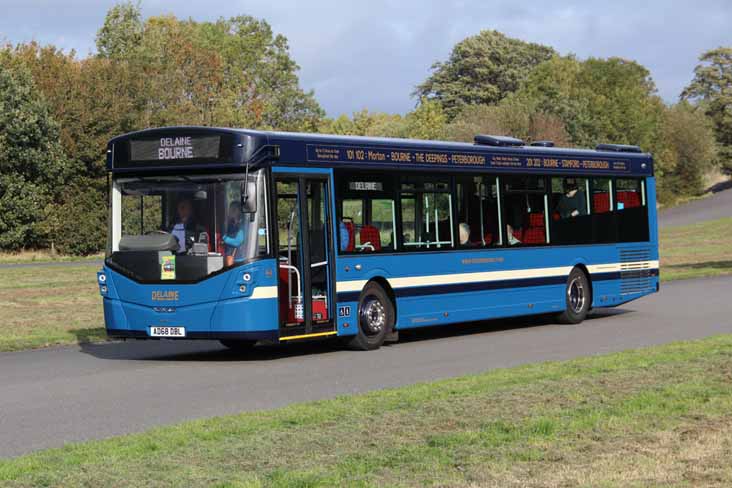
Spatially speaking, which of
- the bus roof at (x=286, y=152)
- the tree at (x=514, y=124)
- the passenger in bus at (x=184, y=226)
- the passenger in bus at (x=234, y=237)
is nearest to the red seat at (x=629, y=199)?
the bus roof at (x=286, y=152)

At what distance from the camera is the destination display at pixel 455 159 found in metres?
17.6

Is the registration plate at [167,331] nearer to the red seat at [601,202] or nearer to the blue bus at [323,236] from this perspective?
the blue bus at [323,236]

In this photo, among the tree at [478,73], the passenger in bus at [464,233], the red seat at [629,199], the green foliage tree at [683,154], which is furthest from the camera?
the tree at [478,73]

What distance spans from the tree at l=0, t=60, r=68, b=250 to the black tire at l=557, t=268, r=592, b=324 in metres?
33.0

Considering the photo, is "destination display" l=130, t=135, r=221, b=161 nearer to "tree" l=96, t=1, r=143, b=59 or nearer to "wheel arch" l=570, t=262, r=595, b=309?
"wheel arch" l=570, t=262, r=595, b=309

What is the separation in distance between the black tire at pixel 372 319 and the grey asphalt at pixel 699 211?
5956 cm

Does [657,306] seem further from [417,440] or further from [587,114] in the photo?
[587,114]

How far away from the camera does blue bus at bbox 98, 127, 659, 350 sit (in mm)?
16234

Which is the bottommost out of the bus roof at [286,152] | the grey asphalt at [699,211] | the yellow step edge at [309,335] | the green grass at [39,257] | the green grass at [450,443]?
the green grass at [450,443]

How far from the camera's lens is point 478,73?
357 feet

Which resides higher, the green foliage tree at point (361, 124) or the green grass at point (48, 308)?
the green foliage tree at point (361, 124)

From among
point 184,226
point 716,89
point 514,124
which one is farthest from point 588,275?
point 716,89

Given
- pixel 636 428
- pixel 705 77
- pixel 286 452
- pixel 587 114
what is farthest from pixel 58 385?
pixel 705 77

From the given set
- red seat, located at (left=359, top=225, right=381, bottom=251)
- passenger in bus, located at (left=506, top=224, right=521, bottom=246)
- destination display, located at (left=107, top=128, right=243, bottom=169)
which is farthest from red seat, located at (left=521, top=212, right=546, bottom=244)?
destination display, located at (left=107, top=128, right=243, bottom=169)
